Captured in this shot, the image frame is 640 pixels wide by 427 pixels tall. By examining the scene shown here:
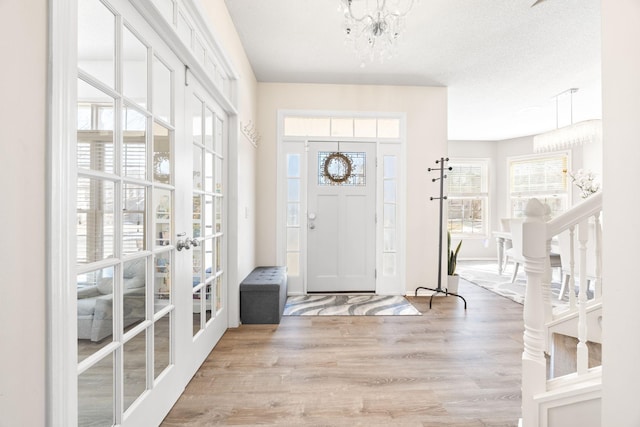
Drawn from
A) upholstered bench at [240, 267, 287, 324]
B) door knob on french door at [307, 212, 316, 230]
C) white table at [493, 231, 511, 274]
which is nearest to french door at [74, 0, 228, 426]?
upholstered bench at [240, 267, 287, 324]

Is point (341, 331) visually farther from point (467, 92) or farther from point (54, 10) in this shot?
point (467, 92)

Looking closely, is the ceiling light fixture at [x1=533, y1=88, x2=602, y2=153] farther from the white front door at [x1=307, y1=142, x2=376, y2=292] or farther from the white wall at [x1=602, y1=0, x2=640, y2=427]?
the white wall at [x1=602, y1=0, x2=640, y2=427]

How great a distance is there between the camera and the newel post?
134 cm

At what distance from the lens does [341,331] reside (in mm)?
2783

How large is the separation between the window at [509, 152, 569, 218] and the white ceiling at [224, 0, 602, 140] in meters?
1.81

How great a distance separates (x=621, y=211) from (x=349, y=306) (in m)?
2.92

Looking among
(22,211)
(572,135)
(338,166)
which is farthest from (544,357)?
(572,135)

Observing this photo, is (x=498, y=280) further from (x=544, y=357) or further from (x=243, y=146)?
(x=243, y=146)

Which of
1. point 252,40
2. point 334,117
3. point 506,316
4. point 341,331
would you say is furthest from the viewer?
point 334,117

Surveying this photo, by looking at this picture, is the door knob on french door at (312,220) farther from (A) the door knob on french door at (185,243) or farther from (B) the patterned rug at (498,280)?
(B) the patterned rug at (498,280)

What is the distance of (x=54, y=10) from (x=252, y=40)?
243 cm

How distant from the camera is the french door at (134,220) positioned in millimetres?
1062

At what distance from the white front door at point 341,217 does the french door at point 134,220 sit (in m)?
1.97

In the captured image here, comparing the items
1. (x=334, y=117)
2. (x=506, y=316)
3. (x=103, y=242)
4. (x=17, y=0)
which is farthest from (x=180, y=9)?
(x=506, y=316)
